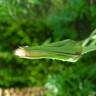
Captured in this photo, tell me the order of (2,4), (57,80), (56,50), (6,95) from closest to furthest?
(56,50), (2,4), (57,80), (6,95)

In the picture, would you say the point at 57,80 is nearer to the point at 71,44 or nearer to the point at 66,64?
the point at 66,64

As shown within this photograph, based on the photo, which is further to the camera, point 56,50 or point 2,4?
point 2,4

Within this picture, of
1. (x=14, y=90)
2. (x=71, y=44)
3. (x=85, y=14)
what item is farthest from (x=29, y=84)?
(x=71, y=44)

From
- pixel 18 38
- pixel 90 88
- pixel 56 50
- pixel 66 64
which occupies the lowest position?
pixel 56 50

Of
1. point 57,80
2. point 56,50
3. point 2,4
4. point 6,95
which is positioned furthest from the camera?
point 6,95

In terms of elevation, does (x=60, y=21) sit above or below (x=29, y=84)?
above

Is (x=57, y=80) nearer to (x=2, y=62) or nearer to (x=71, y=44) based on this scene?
(x=2, y=62)
